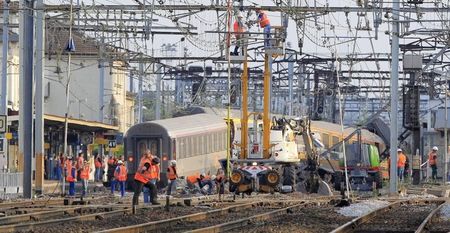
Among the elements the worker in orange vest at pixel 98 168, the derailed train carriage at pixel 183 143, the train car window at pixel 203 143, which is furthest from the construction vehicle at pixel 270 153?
the worker in orange vest at pixel 98 168

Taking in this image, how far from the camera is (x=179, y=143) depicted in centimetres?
5150

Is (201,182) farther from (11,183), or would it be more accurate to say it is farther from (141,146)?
(11,183)

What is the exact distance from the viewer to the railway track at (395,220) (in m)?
21.8

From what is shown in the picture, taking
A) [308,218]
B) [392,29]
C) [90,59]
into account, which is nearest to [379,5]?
[392,29]

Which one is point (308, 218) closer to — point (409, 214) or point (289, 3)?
point (409, 214)

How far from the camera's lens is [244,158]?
45.0 meters

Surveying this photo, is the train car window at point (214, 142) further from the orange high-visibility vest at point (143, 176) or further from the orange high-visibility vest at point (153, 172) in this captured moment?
the orange high-visibility vest at point (143, 176)

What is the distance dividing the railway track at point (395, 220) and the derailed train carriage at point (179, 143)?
17.9 meters

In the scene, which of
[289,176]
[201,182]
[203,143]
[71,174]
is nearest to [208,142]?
[203,143]

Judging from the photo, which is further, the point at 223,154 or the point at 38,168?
the point at 223,154

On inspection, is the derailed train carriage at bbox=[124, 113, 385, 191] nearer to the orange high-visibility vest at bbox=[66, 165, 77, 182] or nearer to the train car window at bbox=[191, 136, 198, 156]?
the train car window at bbox=[191, 136, 198, 156]

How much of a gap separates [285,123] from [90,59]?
47170 millimetres

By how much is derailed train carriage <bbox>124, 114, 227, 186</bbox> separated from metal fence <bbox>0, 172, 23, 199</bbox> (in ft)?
23.5

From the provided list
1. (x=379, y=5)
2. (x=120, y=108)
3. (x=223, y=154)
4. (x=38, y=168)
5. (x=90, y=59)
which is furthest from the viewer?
(x=120, y=108)
